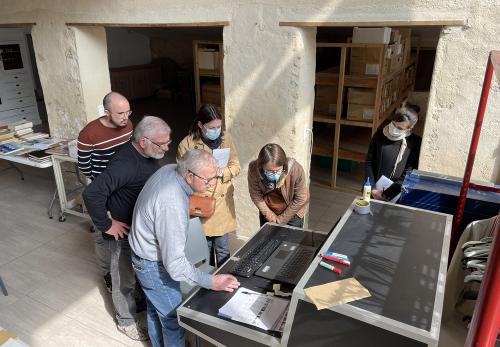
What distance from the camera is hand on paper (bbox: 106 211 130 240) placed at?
105 inches

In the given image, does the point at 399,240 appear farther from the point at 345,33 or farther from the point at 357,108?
the point at 345,33

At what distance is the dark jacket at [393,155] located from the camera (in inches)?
124

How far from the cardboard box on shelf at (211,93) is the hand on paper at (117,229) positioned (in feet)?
13.1

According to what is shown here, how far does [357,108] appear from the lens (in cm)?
518

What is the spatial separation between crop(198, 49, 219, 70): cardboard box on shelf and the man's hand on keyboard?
4.36 meters

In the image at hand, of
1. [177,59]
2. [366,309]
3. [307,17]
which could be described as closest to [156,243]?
[366,309]

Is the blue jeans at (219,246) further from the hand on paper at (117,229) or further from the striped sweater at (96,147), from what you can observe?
the striped sweater at (96,147)

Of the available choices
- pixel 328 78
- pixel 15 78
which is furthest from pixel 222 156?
pixel 15 78

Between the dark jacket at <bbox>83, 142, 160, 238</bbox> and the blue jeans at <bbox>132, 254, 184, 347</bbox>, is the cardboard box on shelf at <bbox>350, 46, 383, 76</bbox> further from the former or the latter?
the blue jeans at <bbox>132, 254, 184, 347</bbox>

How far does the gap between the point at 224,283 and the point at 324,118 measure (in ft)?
12.4

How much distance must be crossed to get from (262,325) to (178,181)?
0.84m

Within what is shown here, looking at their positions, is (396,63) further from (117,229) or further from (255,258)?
(117,229)

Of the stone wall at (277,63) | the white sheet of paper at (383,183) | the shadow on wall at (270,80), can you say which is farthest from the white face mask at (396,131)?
the shadow on wall at (270,80)

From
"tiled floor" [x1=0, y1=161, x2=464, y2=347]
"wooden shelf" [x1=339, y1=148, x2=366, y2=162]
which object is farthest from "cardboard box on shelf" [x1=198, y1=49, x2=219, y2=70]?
"tiled floor" [x1=0, y1=161, x2=464, y2=347]
